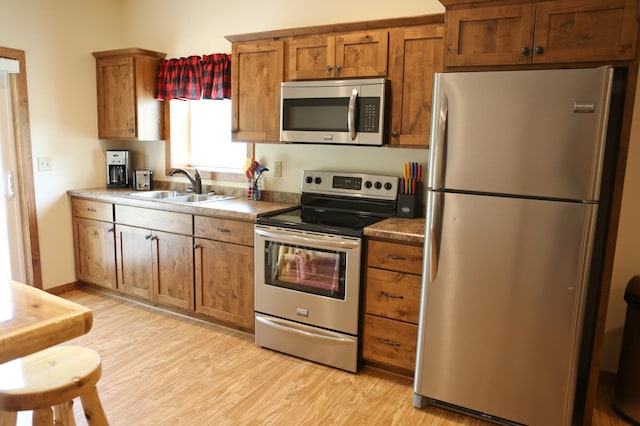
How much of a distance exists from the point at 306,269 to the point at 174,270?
118 centimetres

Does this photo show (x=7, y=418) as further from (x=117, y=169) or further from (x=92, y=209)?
(x=117, y=169)

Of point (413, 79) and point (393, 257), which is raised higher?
point (413, 79)

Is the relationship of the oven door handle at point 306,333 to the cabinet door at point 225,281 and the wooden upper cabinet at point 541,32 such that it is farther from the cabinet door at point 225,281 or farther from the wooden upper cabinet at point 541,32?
the wooden upper cabinet at point 541,32

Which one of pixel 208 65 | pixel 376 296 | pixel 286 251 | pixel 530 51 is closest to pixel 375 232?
pixel 376 296

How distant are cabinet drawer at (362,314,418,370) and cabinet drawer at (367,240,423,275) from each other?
0.32 m

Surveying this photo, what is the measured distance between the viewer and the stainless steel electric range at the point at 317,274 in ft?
8.86

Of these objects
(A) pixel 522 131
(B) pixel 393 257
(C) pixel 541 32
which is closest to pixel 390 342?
(B) pixel 393 257

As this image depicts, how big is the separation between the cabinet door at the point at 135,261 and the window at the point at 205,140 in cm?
78

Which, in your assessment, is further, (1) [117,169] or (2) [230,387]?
(1) [117,169]

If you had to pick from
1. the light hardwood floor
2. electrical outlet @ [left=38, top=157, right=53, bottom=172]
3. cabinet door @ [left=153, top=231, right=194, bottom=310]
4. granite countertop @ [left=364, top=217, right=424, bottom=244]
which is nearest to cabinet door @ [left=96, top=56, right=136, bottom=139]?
electrical outlet @ [left=38, top=157, right=53, bottom=172]

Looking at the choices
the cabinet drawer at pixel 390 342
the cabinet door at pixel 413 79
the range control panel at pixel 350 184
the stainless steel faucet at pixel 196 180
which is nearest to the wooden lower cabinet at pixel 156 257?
the stainless steel faucet at pixel 196 180

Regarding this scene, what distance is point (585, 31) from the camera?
1.99m

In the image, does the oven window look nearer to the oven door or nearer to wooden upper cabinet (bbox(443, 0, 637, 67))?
the oven door

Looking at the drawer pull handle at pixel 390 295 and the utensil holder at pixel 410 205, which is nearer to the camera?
the drawer pull handle at pixel 390 295
